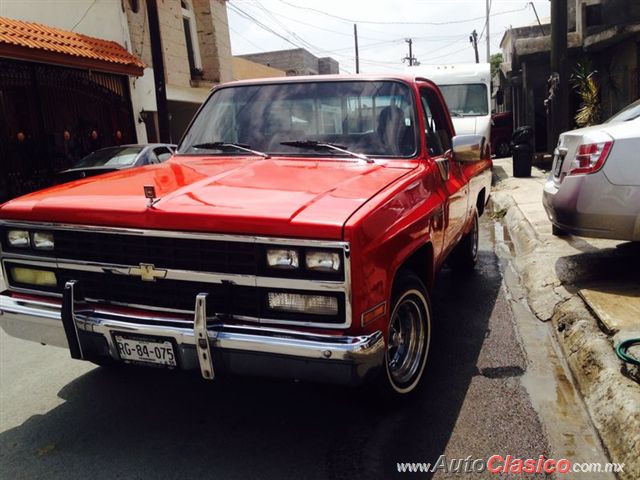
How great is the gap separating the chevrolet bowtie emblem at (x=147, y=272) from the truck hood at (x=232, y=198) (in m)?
0.21

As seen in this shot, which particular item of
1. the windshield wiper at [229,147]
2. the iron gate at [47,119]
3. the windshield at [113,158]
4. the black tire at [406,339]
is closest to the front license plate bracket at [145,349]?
the black tire at [406,339]

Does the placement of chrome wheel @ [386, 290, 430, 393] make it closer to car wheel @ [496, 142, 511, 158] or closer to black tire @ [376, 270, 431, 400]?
black tire @ [376, 270, 431, 400]

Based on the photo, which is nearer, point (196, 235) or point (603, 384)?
point (196, 235)

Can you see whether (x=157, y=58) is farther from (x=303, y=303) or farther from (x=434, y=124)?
(x=303, y=303)

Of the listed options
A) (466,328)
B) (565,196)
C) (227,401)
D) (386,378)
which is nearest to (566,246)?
(565,196)

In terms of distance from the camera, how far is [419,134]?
377 centimetres

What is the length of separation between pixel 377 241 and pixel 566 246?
4348mm

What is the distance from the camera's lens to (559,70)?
12031mm

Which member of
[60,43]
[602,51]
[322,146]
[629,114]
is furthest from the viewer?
[602,51]

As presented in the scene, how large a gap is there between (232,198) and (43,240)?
114cm

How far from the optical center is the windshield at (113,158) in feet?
30.8

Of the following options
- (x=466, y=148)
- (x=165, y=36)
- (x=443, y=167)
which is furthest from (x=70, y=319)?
(x=165, y=36)

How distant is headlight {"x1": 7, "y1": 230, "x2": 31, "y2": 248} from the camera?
3.14 metres

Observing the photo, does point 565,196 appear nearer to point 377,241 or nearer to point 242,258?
point 377,241
